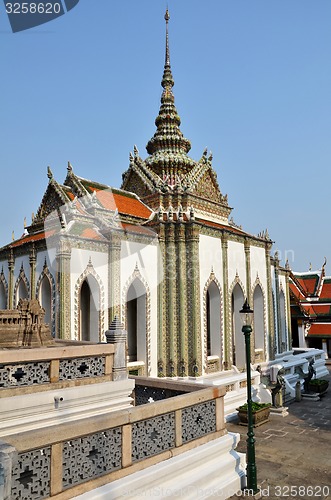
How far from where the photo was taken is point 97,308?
16391 millimetres

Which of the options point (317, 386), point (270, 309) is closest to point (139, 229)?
point (270, 309)

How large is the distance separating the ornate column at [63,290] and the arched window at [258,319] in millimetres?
11175

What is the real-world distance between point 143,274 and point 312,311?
22.6 m

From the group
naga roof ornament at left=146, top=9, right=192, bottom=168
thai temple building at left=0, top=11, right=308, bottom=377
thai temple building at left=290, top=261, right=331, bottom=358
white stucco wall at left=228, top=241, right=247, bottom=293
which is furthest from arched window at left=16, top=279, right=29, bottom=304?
thai temple building at left=290, top=261, right=331, bottom=358

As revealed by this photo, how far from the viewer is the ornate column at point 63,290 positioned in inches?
599

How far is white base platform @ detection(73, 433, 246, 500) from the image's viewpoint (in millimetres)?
6254

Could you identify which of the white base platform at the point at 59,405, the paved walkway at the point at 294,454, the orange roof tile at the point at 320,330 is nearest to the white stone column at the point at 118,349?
the white base platform at the point at 59,405

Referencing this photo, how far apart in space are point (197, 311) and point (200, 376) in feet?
8.67

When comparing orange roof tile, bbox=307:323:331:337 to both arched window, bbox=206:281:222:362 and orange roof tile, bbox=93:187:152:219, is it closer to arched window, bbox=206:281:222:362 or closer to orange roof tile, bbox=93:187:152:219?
arched window, bbox=206:281:222:362

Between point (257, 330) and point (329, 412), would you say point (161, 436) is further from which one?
point (257, 330)

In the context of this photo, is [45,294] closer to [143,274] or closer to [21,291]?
[21,291]

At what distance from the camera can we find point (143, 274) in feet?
58.7

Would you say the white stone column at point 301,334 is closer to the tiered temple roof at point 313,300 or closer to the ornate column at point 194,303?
the tiered temple roof at point 313,300

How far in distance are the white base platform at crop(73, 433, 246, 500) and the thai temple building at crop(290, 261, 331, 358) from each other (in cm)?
2676
